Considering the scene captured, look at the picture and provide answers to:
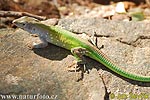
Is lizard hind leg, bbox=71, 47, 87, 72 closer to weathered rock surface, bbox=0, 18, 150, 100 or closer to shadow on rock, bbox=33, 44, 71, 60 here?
weathered rock surface, bbox=0, 18, 150, 100

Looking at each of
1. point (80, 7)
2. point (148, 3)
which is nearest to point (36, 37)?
point (80, 7)

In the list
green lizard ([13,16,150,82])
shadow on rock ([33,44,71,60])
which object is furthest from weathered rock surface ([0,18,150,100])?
green lizard ([13,16,150,82])

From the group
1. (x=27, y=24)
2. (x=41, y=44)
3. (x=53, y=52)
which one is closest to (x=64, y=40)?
(x=53, y=52)

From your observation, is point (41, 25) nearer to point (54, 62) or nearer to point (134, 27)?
point (54, 62)

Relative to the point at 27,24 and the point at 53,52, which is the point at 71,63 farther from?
the point at 27,24

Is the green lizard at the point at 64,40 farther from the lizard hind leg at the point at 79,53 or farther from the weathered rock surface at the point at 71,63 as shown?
the weathered rock surface at the point at 71,63
